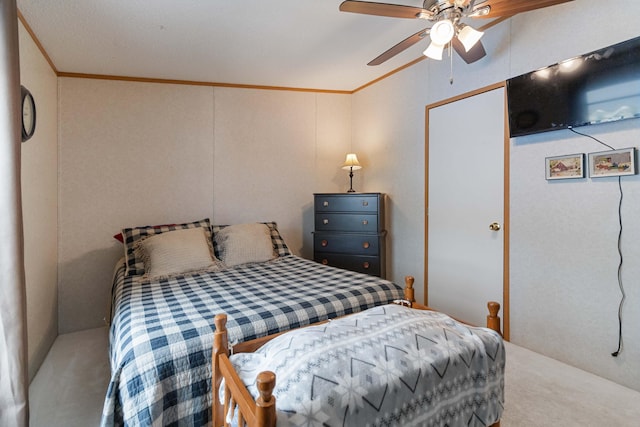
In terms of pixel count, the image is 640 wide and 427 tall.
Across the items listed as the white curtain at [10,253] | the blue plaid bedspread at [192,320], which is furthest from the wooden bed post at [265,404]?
the white curtain at [10,253]


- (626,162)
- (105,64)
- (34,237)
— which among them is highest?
(105,64)

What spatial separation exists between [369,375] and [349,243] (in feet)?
8.25

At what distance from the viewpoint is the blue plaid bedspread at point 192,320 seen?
1225 millimetres

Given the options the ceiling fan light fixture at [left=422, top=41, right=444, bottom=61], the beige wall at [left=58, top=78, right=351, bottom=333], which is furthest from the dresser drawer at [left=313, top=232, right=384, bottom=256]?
the ceiling fan light fixture at [left=422, top=41, right=444, bottom=61]

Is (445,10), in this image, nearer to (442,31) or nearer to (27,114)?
(442,31)

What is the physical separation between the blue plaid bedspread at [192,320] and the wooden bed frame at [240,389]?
0.40ft

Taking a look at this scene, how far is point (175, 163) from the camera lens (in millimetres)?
3375

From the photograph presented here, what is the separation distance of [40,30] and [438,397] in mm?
3275

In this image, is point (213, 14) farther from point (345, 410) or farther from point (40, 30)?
point (345, 410)

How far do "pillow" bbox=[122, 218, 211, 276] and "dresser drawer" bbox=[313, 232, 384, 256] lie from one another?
117cm

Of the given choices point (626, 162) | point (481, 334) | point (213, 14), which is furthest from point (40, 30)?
point (626, 162)

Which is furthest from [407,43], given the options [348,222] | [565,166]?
[348,222]

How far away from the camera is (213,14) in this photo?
7.27 feet

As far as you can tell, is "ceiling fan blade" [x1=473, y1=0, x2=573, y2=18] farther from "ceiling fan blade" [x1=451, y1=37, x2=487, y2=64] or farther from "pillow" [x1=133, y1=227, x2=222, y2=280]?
"pillow" [x1=133, y1=227, x2=222, y2=280]
